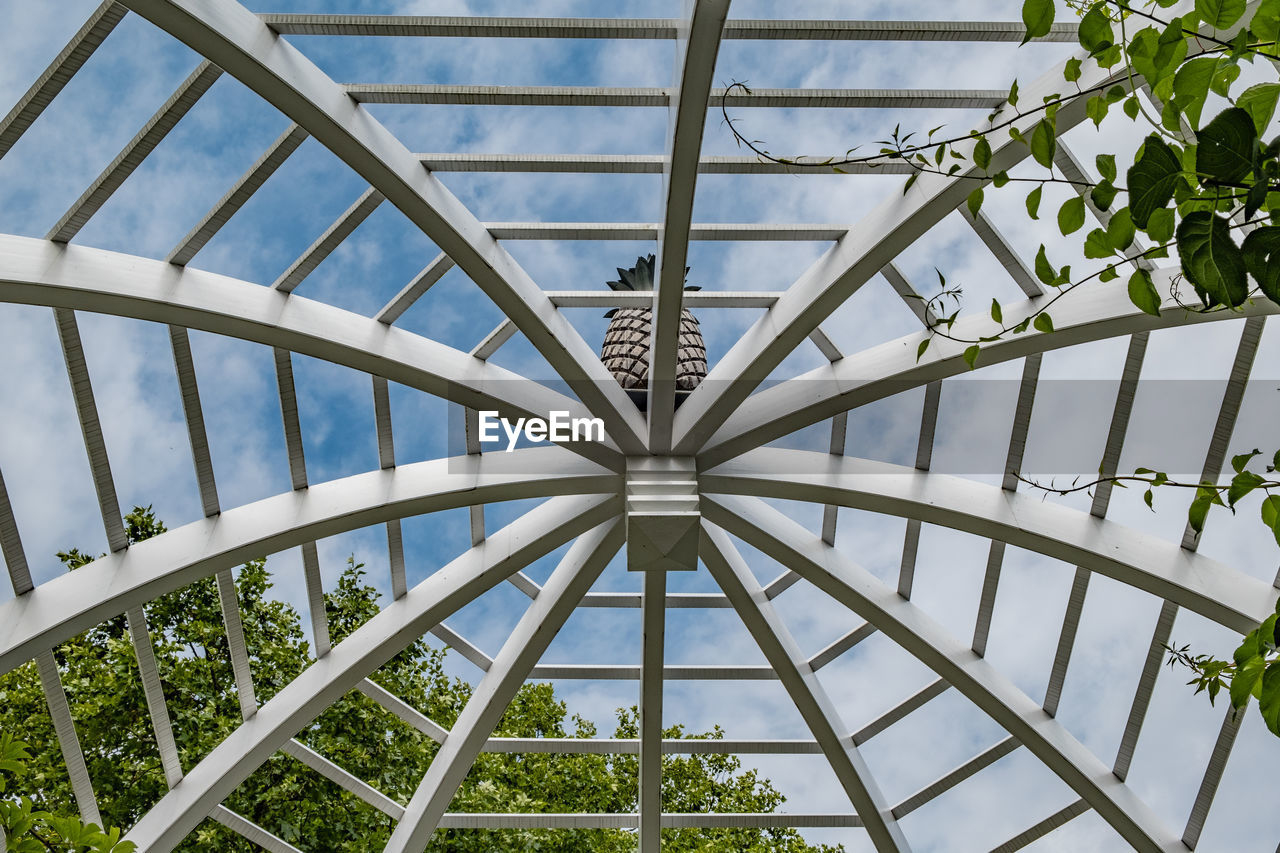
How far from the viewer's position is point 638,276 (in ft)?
33.9

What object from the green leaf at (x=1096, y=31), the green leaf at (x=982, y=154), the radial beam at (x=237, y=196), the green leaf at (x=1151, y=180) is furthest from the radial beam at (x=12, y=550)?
the green leaf at (x=1151, y=180)

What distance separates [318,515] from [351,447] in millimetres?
2179

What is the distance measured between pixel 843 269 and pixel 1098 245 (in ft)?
19.1

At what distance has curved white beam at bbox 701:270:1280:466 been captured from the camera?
25.2 feet

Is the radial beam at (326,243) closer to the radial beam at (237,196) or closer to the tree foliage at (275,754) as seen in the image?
the radial beam at (237,196)

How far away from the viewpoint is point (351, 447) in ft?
37.0

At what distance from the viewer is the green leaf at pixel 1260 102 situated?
1.65 m

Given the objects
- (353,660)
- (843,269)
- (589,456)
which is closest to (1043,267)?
(843,269)

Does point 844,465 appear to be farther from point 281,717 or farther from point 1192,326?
point 281,717

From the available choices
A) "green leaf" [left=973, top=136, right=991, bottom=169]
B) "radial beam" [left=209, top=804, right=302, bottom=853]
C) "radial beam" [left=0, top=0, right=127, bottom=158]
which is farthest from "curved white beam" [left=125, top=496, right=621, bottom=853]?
"green leaf" [left=973, top=136, right=991, bottom=169]

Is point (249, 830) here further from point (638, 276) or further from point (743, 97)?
point (743, 97)

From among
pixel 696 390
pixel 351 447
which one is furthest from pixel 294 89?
pixel 351 447

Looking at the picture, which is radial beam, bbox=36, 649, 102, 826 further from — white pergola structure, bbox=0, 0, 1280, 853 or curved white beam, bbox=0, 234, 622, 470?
curved white beam, bbox=0, 234, 622, 470

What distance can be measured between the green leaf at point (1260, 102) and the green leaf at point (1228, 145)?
0.03 m
